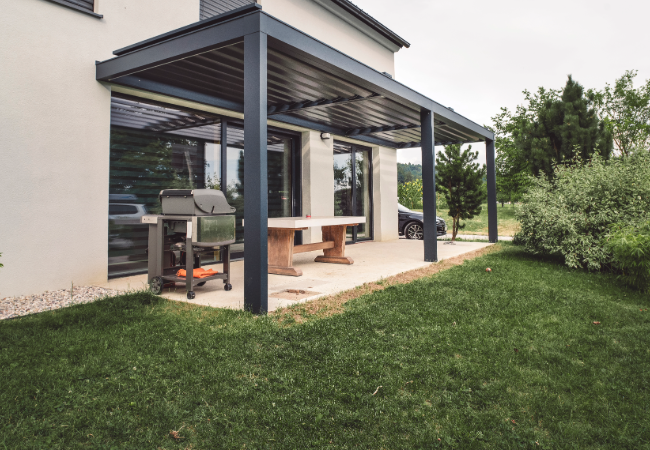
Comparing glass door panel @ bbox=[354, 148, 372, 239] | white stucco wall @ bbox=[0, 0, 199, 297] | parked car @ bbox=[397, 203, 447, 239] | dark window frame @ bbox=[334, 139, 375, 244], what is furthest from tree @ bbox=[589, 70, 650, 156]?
white stucco wall @ bbox=[0, 0, 199, 297]

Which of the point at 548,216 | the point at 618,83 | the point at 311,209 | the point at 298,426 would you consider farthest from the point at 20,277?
the point at 618,83

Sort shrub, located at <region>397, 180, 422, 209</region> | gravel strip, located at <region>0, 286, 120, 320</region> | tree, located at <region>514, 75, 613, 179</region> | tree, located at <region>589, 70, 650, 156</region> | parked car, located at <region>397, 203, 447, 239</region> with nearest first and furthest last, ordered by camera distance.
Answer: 1. gravel strip, located at <region>0, 286, 120, 320</region>
2. tree, located at <region>514, 75, 613, 179</region>
3. parked car, located at <region>397, 203, 447, 239</region>
4. shrub, located at <region>397, 180, 422, 209</region>
5. tree, located at <region>589, 70, 650, 156</region>

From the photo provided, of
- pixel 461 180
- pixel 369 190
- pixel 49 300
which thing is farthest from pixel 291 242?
pixel 461 180

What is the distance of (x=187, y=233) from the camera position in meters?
4.79

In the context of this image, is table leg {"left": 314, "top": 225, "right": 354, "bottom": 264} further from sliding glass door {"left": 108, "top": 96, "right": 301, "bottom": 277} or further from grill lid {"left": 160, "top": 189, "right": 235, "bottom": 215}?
grill lid {"left": 160, "top": 189, "right": 235, "bottom": 215}

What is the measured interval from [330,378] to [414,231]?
11358 mm

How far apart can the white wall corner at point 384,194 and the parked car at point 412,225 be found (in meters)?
0.65

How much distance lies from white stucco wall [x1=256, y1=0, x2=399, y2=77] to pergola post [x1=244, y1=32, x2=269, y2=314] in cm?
507

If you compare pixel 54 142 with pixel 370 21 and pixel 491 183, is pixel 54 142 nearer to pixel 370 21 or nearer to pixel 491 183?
pixel 370 21

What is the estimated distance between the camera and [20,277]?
4.97 metres

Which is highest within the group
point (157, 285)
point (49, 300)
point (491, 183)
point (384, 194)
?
point (491, 183)

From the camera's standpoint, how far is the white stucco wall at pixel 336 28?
9.02 m

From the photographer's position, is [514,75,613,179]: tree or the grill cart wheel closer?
the grill cart wheel

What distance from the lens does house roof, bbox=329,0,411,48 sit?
10391mm
